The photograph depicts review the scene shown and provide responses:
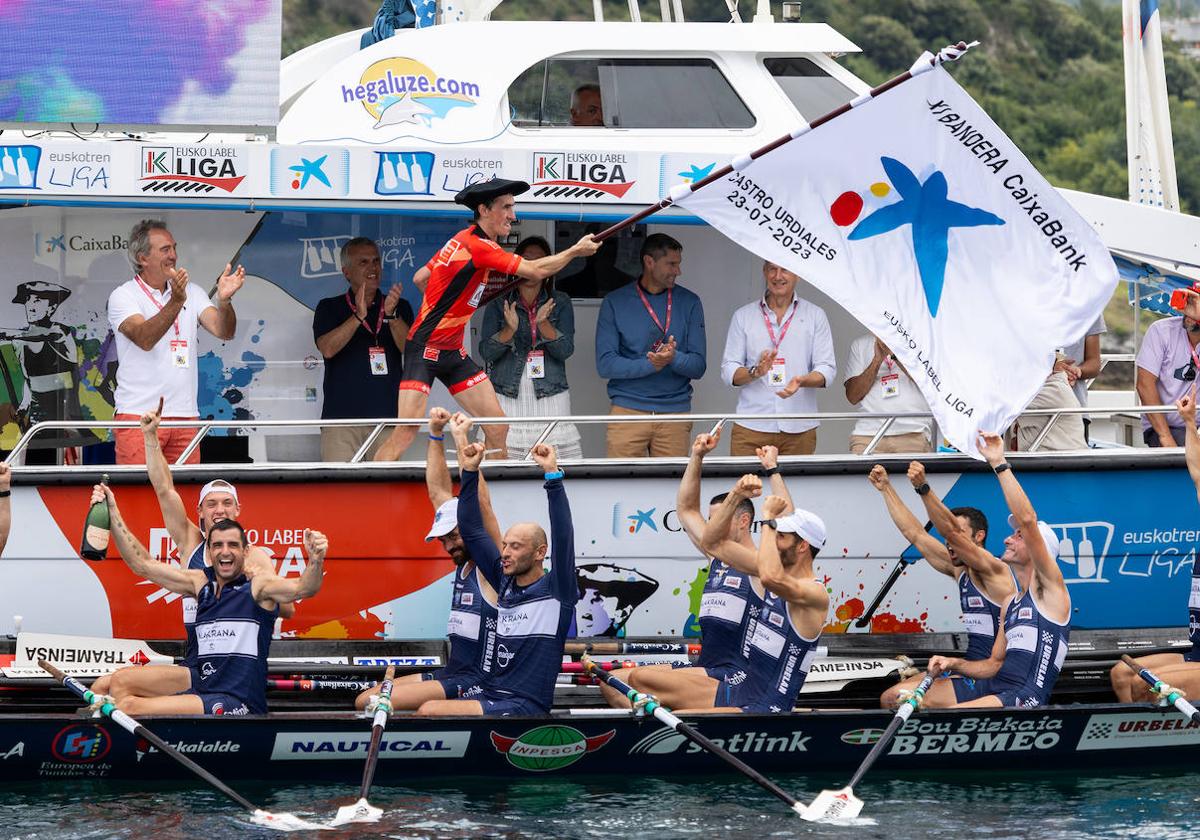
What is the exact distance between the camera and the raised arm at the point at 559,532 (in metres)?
9.70

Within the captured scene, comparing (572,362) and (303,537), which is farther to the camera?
(572,362)

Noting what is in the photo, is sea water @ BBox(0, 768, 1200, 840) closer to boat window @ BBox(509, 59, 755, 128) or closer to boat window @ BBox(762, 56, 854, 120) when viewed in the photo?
boat window @ BBox(509, 59, 755, 128)

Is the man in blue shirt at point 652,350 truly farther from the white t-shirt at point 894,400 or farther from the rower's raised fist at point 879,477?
the rower's raised fist at point 879,477

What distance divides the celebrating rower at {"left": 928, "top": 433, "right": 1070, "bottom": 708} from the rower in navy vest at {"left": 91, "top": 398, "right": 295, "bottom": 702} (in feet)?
13.0

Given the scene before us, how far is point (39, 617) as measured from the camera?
11.1 meters

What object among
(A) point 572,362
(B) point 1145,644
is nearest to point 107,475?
(A) point 572,362

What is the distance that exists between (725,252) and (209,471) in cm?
384

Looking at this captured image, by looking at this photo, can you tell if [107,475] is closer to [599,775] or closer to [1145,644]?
[599,775]

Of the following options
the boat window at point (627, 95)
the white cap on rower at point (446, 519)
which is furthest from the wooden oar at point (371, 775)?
the boat window at point (627, 95)

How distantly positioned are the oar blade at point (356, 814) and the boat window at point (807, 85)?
5.80 metres

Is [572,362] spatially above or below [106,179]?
below

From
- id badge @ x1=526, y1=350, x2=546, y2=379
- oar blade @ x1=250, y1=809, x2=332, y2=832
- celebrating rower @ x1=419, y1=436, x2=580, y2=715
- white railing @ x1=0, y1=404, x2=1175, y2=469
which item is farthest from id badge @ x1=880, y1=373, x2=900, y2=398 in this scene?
oar blade @ x1=250, y1=809, x2=332, y2=832

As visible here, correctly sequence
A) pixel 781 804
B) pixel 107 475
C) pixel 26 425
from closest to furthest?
pixel 781 804, pixel 107 475, pixel 26 425

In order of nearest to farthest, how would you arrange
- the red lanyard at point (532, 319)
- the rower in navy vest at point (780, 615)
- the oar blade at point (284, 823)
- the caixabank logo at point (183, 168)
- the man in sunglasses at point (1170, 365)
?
the oar blade at point (284, 823) → the rower in navy vest at point (780, 615) → the caixabank logo at point (183, 168) → the red lanyard at point (532, 319) → the man in sunglasses at point (1170, 365)
